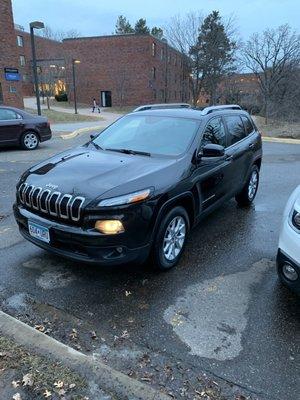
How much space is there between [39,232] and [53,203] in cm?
38

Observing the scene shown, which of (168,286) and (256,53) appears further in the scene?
(256,53)

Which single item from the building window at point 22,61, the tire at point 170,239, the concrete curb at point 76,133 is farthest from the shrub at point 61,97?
the tire at point 170,239

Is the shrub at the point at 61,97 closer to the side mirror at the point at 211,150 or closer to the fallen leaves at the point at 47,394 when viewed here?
the side mirror at the point at 211,150

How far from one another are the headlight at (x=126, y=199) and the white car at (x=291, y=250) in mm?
1280

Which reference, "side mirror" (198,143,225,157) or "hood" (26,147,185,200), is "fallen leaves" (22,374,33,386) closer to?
"hood" (26,147,185,200)

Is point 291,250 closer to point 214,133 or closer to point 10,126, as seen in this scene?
point 214,133

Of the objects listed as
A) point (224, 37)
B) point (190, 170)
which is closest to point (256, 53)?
point (224, 37)

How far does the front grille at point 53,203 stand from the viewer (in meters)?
3.30

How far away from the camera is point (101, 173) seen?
3.69 meters

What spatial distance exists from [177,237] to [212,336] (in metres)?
1.27

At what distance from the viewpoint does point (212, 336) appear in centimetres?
303

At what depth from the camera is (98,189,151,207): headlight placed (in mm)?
3252

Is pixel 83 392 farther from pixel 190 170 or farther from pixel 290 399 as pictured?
pixel 190 170

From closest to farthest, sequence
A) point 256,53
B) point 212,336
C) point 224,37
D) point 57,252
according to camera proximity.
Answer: point 212,336
point 57,252
point 256,53
point 224,37
